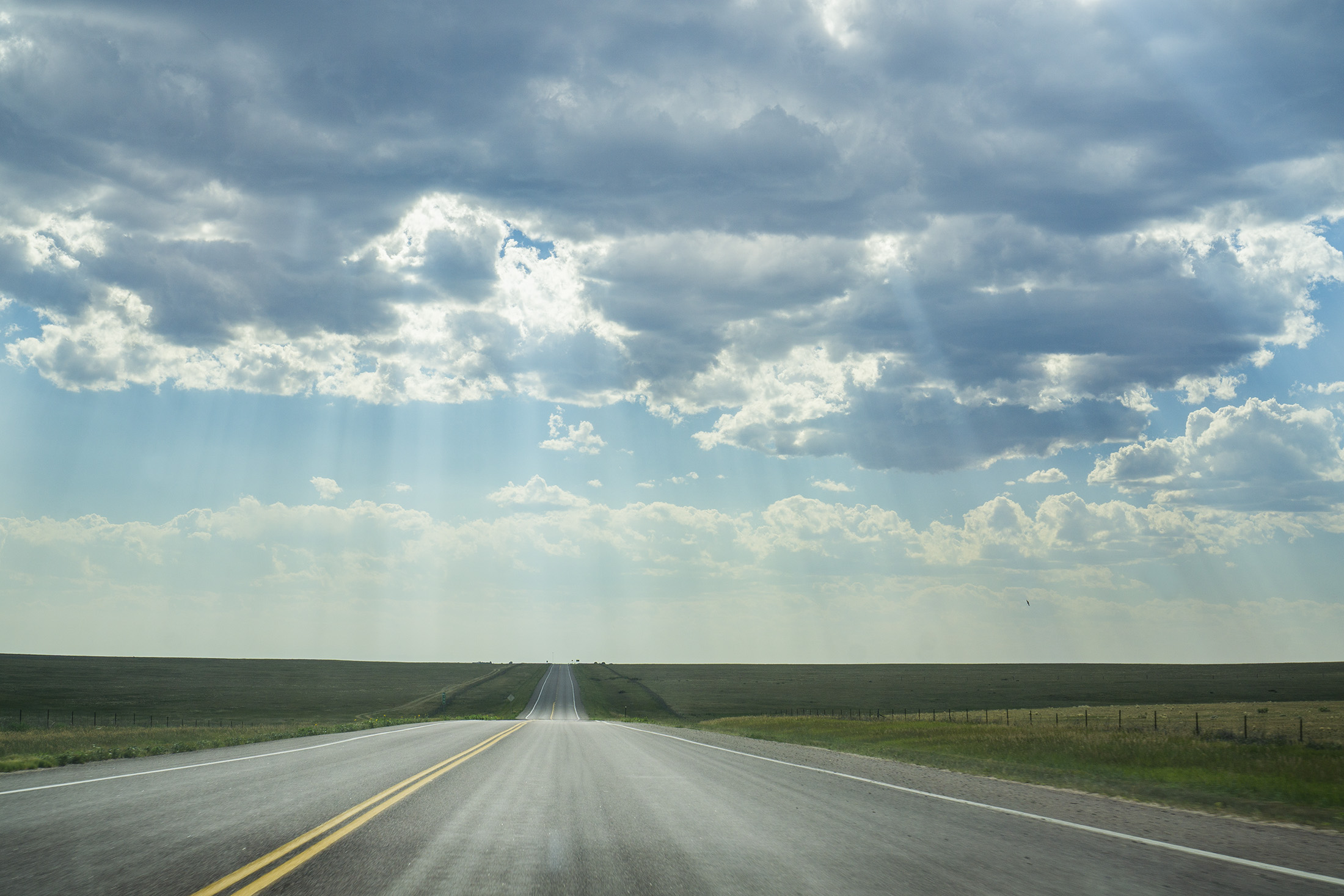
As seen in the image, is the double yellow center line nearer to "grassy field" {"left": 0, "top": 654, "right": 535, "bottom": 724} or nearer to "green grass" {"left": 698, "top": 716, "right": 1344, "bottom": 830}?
"green grass" {"left": 698, "top": 716, "right": 1344, "bottom": 830}

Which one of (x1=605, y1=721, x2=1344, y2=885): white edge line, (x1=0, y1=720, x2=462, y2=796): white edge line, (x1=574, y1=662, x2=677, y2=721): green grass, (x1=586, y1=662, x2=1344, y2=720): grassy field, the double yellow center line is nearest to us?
the double yellow center line

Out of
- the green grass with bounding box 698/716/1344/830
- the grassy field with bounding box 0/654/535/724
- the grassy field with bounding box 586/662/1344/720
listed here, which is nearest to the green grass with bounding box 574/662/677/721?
the grassy field with bounding box 586/662/1344/720

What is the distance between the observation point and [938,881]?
22.8ft

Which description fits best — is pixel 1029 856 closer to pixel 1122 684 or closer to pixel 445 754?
pixel 445 754

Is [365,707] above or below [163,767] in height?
below

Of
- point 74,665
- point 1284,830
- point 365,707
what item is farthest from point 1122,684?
point 74,665

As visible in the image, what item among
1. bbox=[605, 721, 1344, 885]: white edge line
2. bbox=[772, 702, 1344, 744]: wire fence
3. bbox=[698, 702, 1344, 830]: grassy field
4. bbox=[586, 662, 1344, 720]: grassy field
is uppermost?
bbox=[605, 721, 1344, 885]: white edge line

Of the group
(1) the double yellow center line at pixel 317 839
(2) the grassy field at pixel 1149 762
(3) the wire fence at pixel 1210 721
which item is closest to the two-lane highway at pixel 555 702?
(3) the wire fence at pixel 1210 721

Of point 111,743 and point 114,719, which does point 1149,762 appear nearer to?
point 111,743

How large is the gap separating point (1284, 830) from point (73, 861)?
44.3ft

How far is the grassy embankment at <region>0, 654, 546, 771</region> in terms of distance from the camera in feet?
97.1

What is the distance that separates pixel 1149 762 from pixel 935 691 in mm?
121890

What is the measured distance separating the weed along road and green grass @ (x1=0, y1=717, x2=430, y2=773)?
296 centimetres

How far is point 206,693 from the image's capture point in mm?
121250
